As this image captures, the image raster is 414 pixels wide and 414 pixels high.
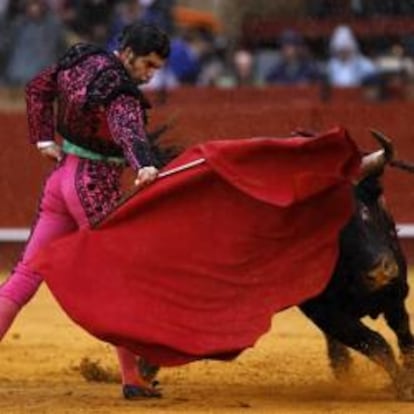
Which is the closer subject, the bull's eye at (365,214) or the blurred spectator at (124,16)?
the bull's eye at (365,214)

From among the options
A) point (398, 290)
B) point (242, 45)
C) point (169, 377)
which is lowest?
point (242, 45)

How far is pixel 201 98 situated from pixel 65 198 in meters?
7.08

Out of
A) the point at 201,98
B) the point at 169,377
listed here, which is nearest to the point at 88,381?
→ the point at 169,377

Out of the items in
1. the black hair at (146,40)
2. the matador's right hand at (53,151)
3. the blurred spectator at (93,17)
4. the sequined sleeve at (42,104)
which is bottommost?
the blurred spectator at (93,17)

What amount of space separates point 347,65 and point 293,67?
1.48ft

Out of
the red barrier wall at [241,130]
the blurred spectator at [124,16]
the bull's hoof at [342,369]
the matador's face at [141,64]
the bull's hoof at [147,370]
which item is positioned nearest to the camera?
the matador's face at [141,64]

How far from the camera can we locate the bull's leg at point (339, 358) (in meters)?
7.35

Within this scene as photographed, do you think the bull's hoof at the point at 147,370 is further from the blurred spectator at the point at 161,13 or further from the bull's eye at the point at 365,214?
the blurred spectator at the point at 161,13

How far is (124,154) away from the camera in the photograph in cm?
642

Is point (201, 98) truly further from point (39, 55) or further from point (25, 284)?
point (25, 284)

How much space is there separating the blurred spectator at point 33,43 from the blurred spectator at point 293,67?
173 cm

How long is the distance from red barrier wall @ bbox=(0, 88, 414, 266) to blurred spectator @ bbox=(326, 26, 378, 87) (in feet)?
7.14

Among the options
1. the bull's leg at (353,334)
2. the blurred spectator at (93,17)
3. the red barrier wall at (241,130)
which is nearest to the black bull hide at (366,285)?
the bull's leg at (353,334)

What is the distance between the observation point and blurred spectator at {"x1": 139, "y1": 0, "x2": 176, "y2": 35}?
1427 cm
